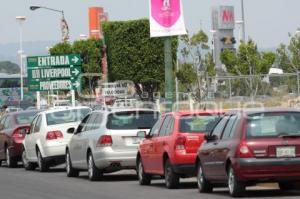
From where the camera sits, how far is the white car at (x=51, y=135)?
26.8 metres

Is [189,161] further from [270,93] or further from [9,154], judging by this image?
[270,93]

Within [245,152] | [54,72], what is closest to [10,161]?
[245,152]

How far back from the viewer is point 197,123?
19.3 meters

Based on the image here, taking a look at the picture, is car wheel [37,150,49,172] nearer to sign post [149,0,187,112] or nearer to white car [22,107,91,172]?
white car [22,107,91,172]

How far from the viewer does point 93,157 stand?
2247 centimetres

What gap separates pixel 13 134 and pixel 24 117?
3.59ft

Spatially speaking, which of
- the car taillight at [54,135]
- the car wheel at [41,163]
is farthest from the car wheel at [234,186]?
the car wheel at [41,163]

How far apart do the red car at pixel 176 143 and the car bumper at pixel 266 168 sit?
2.87 meters

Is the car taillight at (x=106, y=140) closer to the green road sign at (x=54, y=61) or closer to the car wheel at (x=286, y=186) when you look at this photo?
the car wheel at (x=286, y=186)

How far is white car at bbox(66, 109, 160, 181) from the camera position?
22016 mm

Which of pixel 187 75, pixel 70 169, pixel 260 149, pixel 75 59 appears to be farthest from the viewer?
pixel 187 75

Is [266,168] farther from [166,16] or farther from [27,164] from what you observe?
[27,164]

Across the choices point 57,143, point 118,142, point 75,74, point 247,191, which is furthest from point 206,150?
point 75,74

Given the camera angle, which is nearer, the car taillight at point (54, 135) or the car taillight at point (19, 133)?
the car taillight at point (54, 135)
